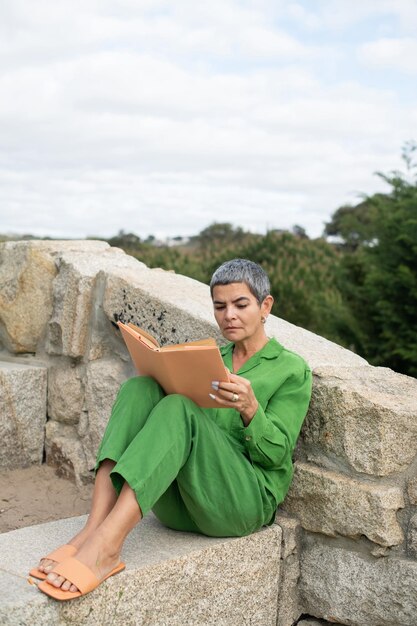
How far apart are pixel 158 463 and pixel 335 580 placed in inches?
32.6

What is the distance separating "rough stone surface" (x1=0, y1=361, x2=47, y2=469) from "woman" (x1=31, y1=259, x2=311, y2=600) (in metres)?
1.11

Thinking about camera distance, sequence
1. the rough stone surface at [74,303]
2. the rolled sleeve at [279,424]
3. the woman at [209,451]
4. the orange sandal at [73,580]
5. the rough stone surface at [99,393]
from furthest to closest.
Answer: the rough stone surface at [74,303]
the rough stone surface at [99,393]
the rolled sleeve at [279,424]
the woman at [209,451]
the orange sandal at [73,580]

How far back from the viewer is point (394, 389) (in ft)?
7.90

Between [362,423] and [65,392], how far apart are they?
1.39m

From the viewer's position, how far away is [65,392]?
127 inches

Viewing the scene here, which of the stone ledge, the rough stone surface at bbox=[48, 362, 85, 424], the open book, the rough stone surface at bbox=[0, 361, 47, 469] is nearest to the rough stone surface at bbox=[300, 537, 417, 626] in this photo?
the stone ledge

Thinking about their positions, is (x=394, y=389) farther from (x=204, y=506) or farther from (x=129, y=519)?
(x=129, y=519)

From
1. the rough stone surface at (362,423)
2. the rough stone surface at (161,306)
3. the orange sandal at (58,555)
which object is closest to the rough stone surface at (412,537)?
the rough stone surface at (362,423)

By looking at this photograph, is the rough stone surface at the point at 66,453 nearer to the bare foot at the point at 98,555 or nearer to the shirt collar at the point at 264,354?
the shirt collar at the point at 264,354

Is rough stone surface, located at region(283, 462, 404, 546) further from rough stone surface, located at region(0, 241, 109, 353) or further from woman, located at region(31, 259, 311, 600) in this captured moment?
rough stone surface, located at region(0, 241, 109, 353)

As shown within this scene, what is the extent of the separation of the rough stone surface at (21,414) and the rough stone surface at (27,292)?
0.15 meters

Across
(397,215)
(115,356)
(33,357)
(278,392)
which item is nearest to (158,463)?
(278,392)

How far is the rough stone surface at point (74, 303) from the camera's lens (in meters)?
3.17

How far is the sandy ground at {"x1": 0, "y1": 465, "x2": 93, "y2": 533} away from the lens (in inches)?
115
